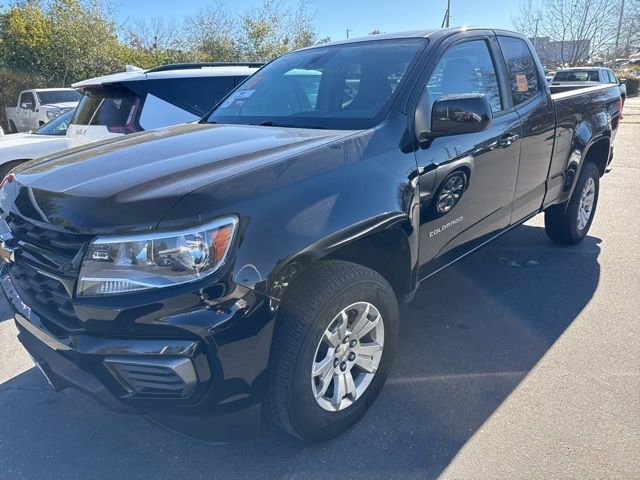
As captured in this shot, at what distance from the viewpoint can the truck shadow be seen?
2312 millimetres

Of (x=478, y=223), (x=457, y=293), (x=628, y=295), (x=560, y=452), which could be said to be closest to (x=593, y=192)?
(x=628, y=295)

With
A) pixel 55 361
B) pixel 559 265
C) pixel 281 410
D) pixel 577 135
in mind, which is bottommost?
pixel 559 265

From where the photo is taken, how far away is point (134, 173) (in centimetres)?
215

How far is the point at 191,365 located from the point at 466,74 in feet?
8.32

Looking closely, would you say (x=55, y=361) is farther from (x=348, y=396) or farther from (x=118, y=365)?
(x=348, y=396)

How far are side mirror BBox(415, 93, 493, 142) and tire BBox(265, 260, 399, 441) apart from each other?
857 mm

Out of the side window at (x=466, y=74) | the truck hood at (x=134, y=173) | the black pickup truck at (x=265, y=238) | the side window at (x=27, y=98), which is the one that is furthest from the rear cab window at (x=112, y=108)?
the side window at (x=27, y=98)

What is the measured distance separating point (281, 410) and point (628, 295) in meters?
3.11

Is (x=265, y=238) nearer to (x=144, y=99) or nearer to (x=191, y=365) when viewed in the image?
(x=191, y=365)

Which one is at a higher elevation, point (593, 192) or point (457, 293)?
point (593, 192)

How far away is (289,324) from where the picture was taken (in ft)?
6.68

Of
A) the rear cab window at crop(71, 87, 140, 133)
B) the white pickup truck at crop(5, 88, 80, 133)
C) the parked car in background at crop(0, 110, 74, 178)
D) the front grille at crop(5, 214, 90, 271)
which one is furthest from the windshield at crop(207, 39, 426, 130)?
the white pickup truck at crop(5, 88, 80, 133)

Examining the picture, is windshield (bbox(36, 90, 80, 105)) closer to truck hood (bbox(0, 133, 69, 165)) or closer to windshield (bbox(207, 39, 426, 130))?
truck hood (bbox(0, 133, 69, 165))

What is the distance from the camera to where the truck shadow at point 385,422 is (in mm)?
2312
